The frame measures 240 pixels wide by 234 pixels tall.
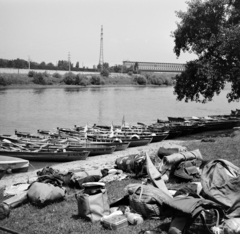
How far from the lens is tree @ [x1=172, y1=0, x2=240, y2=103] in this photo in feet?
75.8

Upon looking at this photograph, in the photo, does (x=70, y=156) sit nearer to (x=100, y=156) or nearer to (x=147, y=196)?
(x=100, y=156)

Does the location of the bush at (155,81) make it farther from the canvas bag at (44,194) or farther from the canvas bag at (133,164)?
the canvas bag at (44,194)

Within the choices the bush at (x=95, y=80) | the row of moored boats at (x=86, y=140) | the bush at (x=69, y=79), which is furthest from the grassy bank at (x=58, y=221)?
the bush at (x=95, y=80)

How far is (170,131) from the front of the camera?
27.3 m

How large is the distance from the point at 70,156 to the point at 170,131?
9065 millimetres

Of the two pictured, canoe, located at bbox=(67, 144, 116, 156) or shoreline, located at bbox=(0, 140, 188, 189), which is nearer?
shoreline, located at bbox=(0, 140, 188, 189)

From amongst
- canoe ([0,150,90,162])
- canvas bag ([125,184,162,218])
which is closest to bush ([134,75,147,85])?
canoe ([0,150,90,162])

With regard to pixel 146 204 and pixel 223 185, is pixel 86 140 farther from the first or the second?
pixel 223 185

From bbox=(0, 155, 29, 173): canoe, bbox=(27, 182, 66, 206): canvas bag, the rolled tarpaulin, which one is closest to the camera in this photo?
bbox=(27, 182, 66, 206): canvas bag

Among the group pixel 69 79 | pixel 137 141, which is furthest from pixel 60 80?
pixel 137 141

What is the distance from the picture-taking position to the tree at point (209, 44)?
23.1m

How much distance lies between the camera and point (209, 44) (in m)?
23.6

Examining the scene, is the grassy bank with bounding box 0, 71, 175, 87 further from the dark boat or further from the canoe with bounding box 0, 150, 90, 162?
the canoe with bounding box 0, 150, 90, 162

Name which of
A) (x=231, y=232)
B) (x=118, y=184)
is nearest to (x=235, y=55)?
(x=118, y=184)
